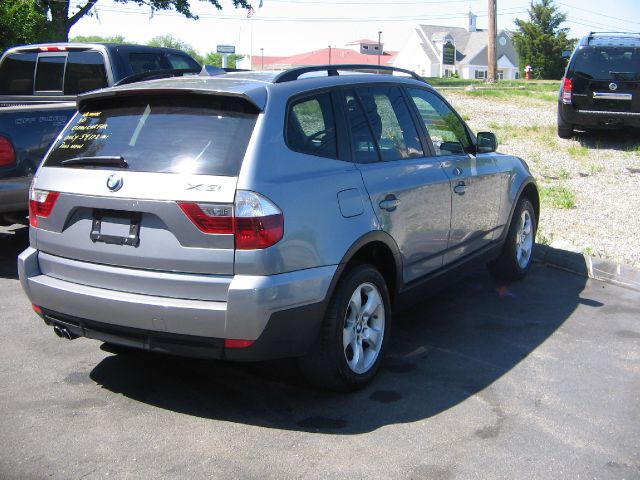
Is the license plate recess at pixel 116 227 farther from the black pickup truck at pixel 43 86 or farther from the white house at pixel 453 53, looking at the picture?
the white house at pixel 453 53

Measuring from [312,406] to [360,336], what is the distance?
20.3 inches

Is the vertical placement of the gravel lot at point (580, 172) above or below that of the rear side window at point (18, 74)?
below

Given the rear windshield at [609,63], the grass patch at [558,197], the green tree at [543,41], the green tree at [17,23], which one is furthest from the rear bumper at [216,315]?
the green tree at [543,41]

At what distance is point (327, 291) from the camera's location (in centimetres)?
409

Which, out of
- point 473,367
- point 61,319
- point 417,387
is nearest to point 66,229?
point 61,319

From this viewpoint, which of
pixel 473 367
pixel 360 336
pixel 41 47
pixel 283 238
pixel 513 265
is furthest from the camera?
pixel 41 47

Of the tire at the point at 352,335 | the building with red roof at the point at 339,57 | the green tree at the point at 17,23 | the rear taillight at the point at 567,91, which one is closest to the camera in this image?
Result: the tire at the point at 352,335

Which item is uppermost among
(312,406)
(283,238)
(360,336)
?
(283,238)

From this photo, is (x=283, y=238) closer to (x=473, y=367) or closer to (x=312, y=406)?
(x=312, y=406)

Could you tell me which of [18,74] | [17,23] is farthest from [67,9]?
[18,74]

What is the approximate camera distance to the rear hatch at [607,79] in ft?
42.5

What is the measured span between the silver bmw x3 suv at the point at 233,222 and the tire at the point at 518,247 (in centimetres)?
198

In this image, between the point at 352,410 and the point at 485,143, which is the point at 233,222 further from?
the point at 485,143

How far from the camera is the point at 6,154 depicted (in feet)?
22.3
